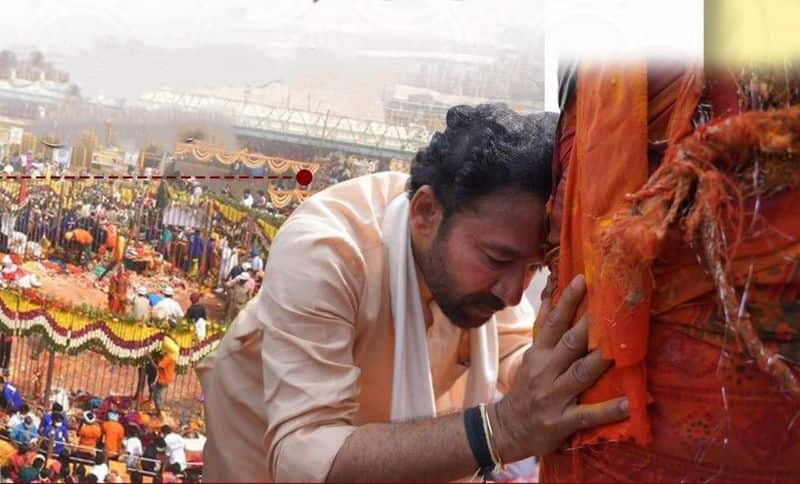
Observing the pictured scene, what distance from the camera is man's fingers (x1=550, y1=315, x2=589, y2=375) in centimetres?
166

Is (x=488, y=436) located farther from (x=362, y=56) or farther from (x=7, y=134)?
(x=7, y=134)

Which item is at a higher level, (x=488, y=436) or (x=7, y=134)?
(x=7, y=134)

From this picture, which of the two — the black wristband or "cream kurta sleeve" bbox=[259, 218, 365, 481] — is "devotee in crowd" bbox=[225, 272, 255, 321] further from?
the black wristband

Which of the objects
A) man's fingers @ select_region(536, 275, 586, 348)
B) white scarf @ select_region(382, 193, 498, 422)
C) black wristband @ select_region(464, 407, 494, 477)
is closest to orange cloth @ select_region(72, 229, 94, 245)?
white scarf @ select_region(382, 193, 498, 422)

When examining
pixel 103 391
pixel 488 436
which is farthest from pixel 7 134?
pixel 488 436

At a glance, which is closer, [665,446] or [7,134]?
[665,446]

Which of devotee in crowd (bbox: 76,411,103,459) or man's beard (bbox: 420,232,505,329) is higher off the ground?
man's beard (bbox: 420,232,505,329)

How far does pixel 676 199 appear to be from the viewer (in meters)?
1.45

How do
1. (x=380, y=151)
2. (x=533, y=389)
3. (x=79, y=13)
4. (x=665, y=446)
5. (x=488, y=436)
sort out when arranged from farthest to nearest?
(x=380, y=151), (x=79, y=13), (x=488, y=436), (x=533, y=389), (x=665, y=446)

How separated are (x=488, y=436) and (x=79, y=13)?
1502mm

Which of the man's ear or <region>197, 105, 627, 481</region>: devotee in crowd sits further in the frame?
the man's ear

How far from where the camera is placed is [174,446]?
2729 mm

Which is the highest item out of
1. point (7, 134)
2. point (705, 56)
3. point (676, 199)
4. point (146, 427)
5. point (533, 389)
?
point (705, 56)

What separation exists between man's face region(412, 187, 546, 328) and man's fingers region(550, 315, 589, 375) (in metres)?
0.47
